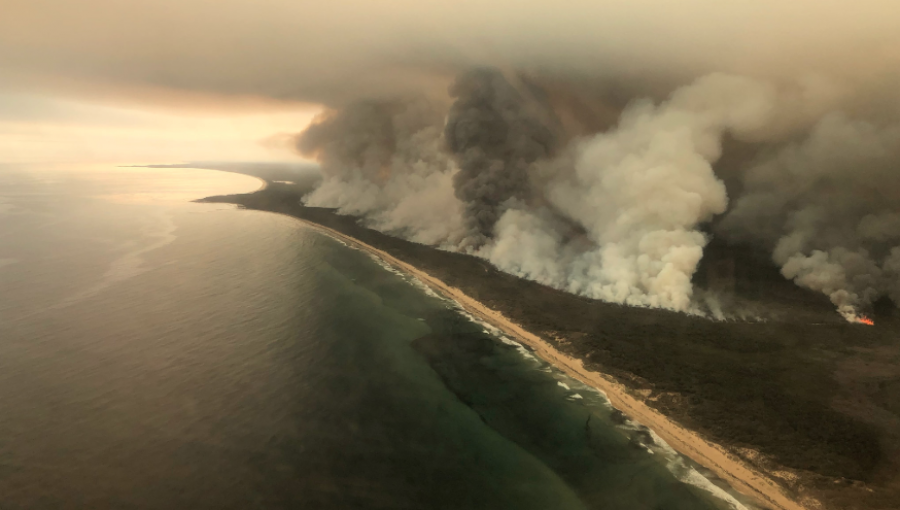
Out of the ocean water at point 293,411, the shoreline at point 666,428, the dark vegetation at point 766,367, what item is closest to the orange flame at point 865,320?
the dark vegetation at point 766,367

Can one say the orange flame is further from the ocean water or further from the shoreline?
the ocean water

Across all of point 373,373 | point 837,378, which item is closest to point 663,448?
point 837,378

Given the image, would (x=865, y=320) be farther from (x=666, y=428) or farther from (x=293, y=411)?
(x=293, y=411)

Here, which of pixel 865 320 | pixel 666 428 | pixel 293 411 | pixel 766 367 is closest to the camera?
pixel 666 428

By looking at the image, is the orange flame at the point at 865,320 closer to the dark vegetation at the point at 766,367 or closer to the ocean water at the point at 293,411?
the dark vegetation at the point at 766,367

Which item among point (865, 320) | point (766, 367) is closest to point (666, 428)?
point (766, 367)

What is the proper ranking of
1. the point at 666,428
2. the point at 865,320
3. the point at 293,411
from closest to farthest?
the point at 666,428, the point at 293,411, the point at 865,320
